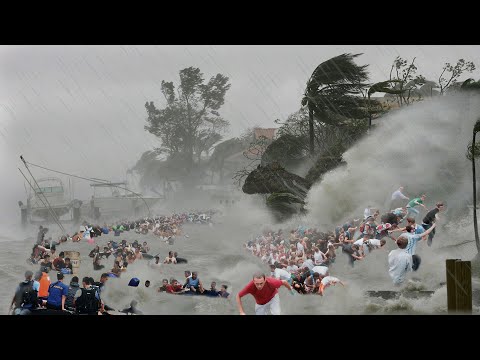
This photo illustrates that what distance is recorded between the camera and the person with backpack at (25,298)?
48.7ft

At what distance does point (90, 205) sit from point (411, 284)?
7.47m

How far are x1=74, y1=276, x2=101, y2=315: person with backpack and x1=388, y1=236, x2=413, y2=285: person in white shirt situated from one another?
5.78 meters

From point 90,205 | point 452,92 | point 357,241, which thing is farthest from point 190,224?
point 452,92

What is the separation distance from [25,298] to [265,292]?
5123 millimetres

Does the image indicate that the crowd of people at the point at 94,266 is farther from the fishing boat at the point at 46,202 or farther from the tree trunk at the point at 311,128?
the tree trunk at the point at 311,128

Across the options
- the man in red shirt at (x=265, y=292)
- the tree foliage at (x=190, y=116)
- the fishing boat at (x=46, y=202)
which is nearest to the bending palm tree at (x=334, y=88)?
the tree foliage at (x=190, y=116)

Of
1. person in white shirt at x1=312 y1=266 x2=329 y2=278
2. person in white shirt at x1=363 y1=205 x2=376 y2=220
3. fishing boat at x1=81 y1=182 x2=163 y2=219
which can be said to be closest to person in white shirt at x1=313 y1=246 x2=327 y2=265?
person in white shirt at x1=312 y1=266 x2=329 y2=278

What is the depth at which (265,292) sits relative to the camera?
42.9 ft

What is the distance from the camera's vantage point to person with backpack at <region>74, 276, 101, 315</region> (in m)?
14.7

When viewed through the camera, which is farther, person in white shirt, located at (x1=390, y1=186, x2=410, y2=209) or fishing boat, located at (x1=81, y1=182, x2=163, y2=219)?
fishing boat, located at (x1=81, y1=182, x2=163, y2=219)

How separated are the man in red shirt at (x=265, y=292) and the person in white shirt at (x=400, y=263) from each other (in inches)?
91.4

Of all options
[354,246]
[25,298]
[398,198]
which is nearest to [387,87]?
[398,198]

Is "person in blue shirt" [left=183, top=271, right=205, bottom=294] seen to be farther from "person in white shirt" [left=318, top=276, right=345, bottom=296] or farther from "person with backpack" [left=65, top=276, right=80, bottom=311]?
"person in white shirt" [left=318, top=276, right=345, bottom=296]

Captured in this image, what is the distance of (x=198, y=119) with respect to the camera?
1641cm
